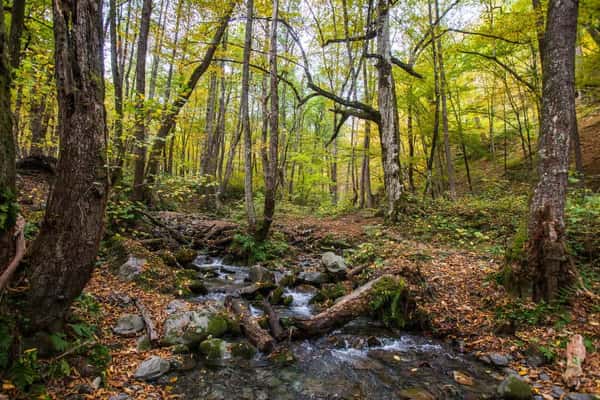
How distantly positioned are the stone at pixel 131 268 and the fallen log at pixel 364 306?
3.46 meters

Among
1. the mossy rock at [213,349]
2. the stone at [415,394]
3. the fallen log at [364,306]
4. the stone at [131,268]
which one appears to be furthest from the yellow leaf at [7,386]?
the stone at [415,394]

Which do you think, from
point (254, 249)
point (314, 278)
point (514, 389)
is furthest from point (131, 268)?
point (514, 389)

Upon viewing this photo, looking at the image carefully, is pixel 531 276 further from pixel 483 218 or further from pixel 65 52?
pixel 65 52

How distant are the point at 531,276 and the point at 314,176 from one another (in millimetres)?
16731

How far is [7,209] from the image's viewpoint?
109 inches

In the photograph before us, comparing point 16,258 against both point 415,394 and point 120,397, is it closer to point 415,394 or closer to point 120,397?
point 120,397

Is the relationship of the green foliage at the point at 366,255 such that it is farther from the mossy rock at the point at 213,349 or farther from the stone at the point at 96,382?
the stone at the point at 96,382

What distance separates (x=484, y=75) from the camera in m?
18.7

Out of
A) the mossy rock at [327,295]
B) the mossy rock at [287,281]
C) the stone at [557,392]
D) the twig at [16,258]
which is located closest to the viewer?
the twig at [16,258]

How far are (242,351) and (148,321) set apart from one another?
1536mm

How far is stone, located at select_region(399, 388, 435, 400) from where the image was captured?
3.55m

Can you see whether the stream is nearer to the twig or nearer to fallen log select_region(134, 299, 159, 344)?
fallen log select_region(134, 299, 159, 344)

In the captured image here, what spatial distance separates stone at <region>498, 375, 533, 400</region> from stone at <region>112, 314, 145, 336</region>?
4.86 meters

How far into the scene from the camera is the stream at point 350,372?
3.60 metres
